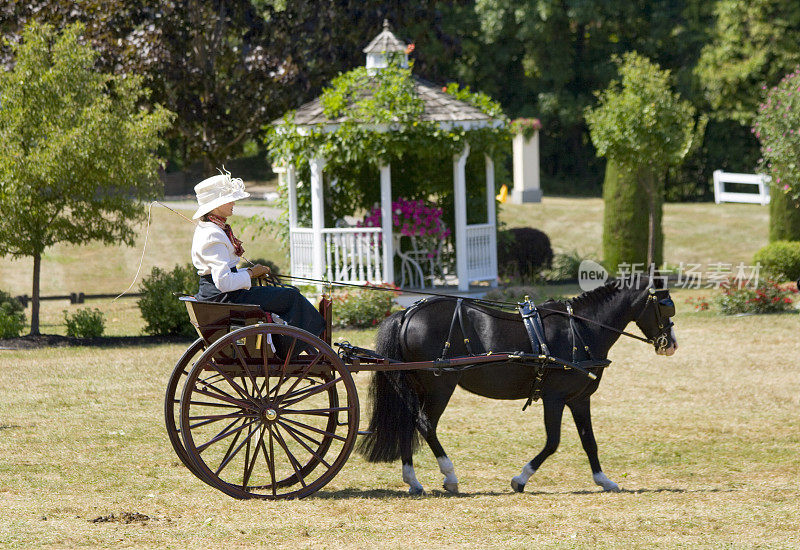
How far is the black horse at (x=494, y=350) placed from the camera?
7.65 meters

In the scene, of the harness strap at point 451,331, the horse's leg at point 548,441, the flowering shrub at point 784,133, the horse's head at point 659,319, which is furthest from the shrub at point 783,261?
the harness strap at point 451,331

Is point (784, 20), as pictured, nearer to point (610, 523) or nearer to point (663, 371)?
point (663, 371)

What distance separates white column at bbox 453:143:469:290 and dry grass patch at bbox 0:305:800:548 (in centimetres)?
525

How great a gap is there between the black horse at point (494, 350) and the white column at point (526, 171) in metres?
27.4

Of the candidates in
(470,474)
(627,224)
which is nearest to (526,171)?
(627,224)

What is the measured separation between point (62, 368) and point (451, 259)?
929 centimetres

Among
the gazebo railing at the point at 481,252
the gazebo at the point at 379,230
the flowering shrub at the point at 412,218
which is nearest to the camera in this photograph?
the gazebo at the point at 379,230

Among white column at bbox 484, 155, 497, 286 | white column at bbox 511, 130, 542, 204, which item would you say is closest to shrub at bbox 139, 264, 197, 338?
white column at bbox 484, 155, 497, 286

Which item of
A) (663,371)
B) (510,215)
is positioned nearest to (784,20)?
(510,215)

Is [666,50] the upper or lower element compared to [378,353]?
upper

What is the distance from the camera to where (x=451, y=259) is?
814 inches

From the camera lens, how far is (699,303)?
62.1ft

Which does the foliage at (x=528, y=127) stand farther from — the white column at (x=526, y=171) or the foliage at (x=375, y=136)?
the foliage at (x=375, y=136)

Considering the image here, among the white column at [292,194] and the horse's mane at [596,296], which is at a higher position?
the white column at [292,194]
